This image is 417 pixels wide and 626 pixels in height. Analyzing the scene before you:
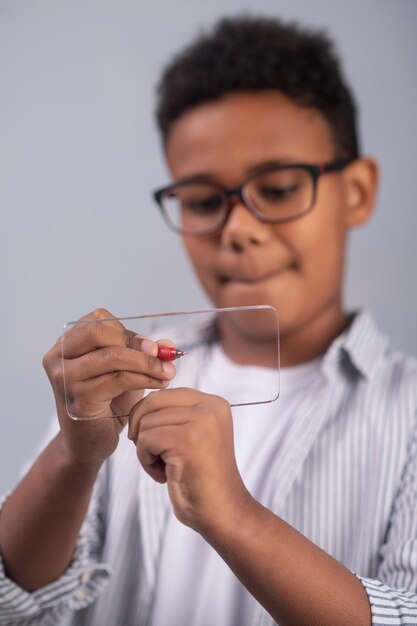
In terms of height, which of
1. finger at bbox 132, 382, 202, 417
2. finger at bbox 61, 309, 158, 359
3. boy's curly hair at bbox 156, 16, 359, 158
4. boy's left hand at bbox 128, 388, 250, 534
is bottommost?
boy's left hand at bbox 128, 388, 250, 534

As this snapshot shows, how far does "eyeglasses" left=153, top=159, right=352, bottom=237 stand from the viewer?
1.03 meters

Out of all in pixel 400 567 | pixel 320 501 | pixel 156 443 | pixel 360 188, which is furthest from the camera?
pixel 360 188

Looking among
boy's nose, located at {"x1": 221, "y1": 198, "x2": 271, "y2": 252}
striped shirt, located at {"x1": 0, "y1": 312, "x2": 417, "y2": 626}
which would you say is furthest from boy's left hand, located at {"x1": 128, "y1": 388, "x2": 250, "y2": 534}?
boy's nose, located at {"x1": 221, "y1": 198, "x2": 271, "y2": 252}

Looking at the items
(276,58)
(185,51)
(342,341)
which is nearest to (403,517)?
(342,341)

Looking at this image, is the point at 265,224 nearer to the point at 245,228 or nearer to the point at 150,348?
the point at 245,228

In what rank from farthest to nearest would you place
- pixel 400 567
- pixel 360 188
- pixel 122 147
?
pixel 122 147, pixel 360 188, pixel 400 567

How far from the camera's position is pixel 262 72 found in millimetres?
1057

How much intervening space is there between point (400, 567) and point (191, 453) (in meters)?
0.35

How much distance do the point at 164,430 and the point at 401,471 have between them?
44 centimetres

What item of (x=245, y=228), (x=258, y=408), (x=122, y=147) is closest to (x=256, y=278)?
(x=245, y=228)

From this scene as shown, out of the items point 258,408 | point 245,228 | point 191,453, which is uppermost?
point 245,228

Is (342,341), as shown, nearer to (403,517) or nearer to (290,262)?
(290,262)

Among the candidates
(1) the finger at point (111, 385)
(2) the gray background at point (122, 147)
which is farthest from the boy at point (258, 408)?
(2) the gray background at point (122, 147)

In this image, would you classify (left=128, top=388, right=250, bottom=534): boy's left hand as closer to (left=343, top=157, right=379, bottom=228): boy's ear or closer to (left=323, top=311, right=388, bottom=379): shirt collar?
(left=323, top=311, right=388, bottom=379): shirt collar
